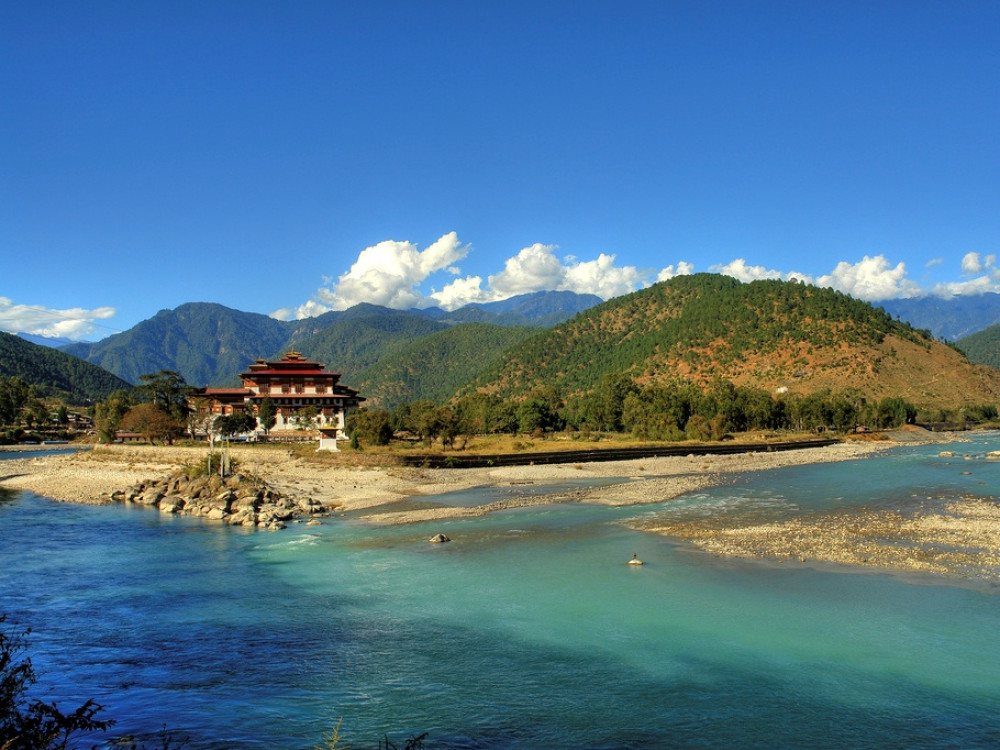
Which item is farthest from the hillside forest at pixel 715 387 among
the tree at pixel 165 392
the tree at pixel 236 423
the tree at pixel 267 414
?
the tree at pixel 236 423

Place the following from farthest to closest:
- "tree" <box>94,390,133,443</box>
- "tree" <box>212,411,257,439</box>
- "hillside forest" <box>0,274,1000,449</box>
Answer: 1. "hillside forest" <box>0,274,1000,449</box>
2. "tree" <box>94,390,133,443</box>
3. "tree" <box>212,411,257,439</box>

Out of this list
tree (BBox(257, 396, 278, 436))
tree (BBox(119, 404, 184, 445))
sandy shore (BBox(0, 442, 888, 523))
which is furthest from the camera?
tree (BBox(257, 396, 278, 436))

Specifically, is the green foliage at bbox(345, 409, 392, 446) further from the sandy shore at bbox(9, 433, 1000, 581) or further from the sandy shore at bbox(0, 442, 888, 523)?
the sandy shore at bbox(9, 433, 1000, 581)

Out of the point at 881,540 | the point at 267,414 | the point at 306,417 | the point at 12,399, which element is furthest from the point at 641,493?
the point at 12,399

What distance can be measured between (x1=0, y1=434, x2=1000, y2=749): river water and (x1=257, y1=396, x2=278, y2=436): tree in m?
62.2

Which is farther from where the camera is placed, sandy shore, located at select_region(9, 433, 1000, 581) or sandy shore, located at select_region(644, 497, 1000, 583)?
sandy shore, located at select_region(9, 433, 1000, 581)

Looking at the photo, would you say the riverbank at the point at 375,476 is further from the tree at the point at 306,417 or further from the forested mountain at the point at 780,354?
the forested mountain at the point at 780,354

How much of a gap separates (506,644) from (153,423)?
71512mm

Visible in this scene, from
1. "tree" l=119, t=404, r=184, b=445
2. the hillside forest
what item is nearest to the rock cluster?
the hillside forest

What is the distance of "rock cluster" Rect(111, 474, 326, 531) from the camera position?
36531 mm

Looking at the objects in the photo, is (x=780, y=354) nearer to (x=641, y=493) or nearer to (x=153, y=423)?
(x=641, y=493)

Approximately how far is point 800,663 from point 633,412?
84127 mm

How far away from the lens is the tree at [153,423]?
257ft

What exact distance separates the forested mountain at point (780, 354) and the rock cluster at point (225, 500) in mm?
121292
